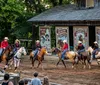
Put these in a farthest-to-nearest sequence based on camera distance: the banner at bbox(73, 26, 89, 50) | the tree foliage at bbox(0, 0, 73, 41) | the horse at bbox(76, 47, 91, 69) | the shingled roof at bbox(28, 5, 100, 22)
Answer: the tree foliage at bbox(0, 0, 73, 41) < the banner at bbox(73, 26, 89, 50) < the shingled roof at bbox(28, 5, 100, 22) < the horse at bbox(76, 47, 91, 69)

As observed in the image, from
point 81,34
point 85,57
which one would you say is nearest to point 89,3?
point 81,34

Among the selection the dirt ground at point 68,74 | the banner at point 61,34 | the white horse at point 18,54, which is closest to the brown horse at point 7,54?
the white horse at point 18,54

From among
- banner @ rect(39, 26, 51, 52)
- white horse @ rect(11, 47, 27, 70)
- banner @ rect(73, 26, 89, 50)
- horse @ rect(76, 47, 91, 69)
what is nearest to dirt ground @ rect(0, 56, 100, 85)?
horse @ rect(76, 47, 91, 69)

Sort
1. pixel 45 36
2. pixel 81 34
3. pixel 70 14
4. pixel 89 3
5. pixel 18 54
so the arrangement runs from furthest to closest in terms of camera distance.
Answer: pixel 45 36
pixel 89 3
pixel 70 14
pixel 81 34
pixel 18 54

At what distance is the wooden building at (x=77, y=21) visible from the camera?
1385 inches

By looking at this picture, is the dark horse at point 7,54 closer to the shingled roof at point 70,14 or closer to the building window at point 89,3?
the shingled roof at point 70,14

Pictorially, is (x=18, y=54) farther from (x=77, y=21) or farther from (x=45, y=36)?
(x=45, y=36)

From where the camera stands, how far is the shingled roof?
35.2 m

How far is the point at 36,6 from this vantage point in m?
48.8

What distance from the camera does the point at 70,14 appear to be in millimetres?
38562

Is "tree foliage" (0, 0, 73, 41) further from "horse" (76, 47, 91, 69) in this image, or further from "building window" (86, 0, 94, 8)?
"horse" (76, 47, 91, 69)

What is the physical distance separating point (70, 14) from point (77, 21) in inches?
104

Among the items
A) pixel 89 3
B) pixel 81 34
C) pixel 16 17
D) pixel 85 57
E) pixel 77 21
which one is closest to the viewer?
pixel 85 57

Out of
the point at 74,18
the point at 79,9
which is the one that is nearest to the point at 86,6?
the point at 79,9
